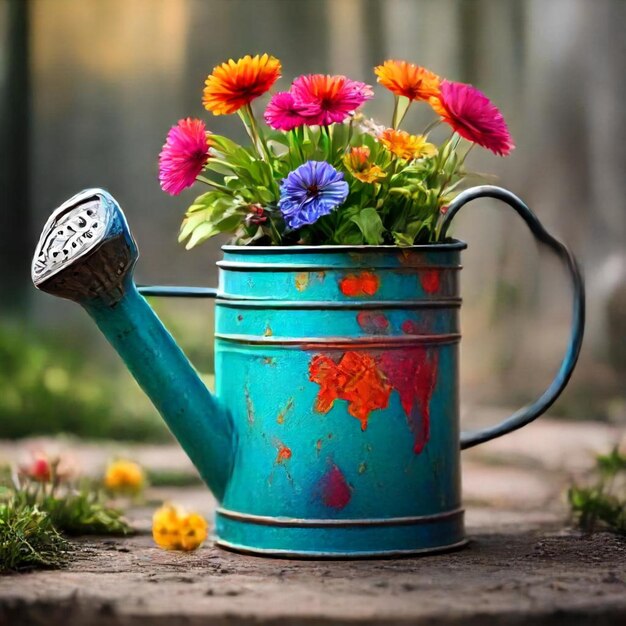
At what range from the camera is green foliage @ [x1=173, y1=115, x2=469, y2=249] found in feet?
5.90

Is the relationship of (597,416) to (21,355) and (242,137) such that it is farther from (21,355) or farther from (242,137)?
(21,355)

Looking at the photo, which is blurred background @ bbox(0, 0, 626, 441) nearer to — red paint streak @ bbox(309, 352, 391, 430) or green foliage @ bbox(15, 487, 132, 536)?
green foliage @ bbox(15, 487, 132, 536)

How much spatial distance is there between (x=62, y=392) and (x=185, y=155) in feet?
6.61

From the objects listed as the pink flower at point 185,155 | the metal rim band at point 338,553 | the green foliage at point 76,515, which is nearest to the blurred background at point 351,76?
the green foliage at point 76,515

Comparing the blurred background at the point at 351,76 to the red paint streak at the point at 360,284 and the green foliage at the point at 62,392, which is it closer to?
the green foliage at the point at 62,392

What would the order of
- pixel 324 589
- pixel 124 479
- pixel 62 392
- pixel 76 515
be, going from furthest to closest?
pixel 62 392, pixel 124 479, pixel 76 515, pixel 324 589

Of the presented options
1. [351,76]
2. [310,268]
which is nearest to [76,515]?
[310,268]

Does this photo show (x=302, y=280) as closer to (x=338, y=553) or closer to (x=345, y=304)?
(x=345, y=304)

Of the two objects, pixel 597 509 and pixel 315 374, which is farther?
pixel 597 509

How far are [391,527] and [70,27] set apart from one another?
2337mm

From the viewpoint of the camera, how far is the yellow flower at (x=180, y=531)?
1885 mm

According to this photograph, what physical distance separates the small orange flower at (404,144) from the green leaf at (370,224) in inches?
3.5

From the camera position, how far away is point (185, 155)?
1.85 meters

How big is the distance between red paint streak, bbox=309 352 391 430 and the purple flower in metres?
0.20
